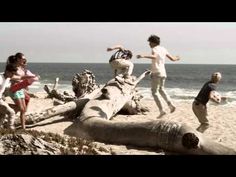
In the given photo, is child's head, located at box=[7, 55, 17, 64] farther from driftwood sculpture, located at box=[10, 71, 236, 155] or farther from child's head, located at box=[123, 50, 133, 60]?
child's head, located at box=[123, 50, 133, 60]

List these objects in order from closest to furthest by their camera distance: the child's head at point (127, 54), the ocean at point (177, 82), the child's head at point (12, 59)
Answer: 1. the child's head at point (12, 59)
2. the child's head at point (127, 54)
3. the ocean at point (177, 82)

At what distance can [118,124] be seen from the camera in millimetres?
8336

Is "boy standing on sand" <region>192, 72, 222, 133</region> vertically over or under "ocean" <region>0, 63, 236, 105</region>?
under

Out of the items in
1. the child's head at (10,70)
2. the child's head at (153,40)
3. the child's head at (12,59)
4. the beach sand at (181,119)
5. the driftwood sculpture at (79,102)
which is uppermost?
the child's head at (153,40)

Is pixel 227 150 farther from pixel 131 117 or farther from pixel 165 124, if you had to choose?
pixel 131 117

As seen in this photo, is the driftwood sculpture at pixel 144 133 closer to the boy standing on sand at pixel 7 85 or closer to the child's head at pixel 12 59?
the boy standing on sand at pixel 7 85

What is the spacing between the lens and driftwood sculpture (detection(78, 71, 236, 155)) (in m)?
7.08

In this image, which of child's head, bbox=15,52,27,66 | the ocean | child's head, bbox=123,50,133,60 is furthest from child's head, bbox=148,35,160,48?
the ocean

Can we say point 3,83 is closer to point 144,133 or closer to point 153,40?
point 144,133

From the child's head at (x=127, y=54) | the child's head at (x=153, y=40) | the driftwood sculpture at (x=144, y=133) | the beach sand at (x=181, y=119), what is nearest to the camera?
the driftwood sculpture at (x=144, y=133)

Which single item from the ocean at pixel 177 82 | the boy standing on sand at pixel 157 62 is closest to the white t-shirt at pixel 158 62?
the boy standing on sand at pixel 157 62

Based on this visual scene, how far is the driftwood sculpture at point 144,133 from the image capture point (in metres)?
7.08

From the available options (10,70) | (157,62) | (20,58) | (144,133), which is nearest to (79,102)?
(157,62)
